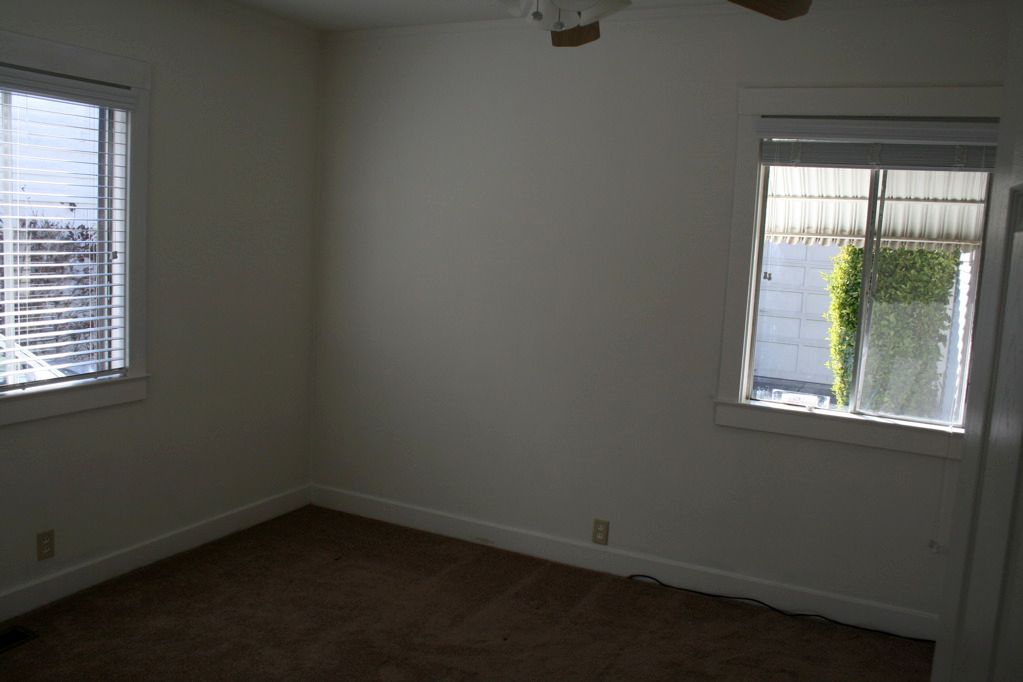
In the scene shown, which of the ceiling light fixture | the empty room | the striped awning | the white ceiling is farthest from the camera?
the white ceiling

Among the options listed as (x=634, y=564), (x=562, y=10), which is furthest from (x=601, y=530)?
(x=562, y=10)

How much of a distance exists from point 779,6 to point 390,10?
251cm

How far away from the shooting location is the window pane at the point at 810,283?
3.53 m

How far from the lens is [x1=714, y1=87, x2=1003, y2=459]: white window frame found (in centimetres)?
323

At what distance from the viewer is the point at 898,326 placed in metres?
3.45

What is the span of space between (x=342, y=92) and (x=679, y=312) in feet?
7.25

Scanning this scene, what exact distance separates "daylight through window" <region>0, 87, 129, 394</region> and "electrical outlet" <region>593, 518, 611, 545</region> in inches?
90.9

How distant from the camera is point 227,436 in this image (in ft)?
13.7

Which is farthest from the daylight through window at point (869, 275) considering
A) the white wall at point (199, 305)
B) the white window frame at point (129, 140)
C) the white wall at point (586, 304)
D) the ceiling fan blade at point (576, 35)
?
the white window frame at point (129, 140)

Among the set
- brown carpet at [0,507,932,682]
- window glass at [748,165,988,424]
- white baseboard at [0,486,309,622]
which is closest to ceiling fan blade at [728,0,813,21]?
window glass at [748,165,988,424]

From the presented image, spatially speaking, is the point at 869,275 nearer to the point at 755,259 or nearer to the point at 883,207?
the point at 883,207

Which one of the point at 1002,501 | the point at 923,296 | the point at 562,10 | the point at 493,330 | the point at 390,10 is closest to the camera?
the point at 1002,501

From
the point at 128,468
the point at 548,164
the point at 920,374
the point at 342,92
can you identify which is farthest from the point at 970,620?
the point at 342,92

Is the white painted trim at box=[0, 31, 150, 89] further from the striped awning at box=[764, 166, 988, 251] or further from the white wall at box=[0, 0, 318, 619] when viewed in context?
the striped awning at box=[764, 166, 988, 251]
